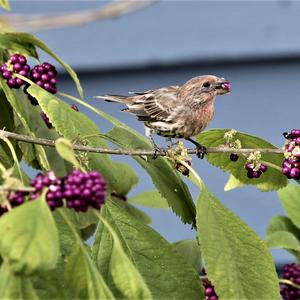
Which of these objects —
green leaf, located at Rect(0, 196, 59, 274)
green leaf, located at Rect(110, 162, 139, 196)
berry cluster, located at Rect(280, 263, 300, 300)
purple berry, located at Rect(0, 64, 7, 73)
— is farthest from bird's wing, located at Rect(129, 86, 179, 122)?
green leaf, located at Rect(0, 196, 59, 274)

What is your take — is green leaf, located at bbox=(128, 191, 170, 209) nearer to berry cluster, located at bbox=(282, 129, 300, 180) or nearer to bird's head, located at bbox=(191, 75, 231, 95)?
bird's head, located at bbox=(191, 75, 231, 95)

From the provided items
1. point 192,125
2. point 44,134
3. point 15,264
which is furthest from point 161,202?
point 15,264

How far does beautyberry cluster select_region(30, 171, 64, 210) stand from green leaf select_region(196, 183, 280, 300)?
316mm

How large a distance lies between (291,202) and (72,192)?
110 centimetres

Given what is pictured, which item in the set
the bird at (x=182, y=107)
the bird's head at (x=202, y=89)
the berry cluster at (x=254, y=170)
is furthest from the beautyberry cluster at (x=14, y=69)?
the bird's head at (x=202, y=89)

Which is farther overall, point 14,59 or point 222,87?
point 222,87

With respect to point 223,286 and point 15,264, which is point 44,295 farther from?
point 223,286

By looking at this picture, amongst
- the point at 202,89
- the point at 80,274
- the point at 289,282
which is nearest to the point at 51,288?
the point at 80,274

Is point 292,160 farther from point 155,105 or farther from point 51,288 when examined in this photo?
point 155,105

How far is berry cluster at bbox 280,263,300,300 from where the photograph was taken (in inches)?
79.2

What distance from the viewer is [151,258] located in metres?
1.42

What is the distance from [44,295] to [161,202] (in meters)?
1.19

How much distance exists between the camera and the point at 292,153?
154 centimetres

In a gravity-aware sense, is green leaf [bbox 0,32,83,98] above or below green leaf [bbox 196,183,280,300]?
above
